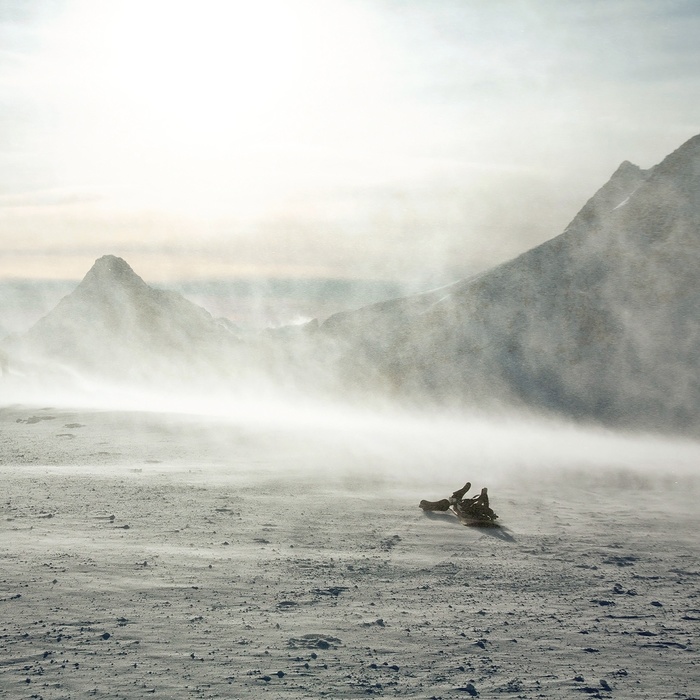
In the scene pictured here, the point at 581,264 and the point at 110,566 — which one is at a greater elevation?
the point at 581,264

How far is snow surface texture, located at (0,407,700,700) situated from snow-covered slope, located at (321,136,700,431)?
87.1ft

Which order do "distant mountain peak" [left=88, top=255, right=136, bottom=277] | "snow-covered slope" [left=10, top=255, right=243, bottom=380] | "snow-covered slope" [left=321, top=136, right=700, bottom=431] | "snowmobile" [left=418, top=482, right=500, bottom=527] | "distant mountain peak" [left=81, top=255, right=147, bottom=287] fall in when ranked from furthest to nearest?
"distant mountain peak" [left=88, top=255, right=136, bottom=277] < "distant mountain peak" [left=81, top=255, right=147, bottom=287] < "snow-covered slope" [left=10, top=255, right=243, bottom=380] < "snow-covered slope" [left=321, top=136, right=700, bottom=431] < "snowmobile" [left=418, top=482, right=500, bottom=527]

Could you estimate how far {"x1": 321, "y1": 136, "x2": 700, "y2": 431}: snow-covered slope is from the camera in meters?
46.1

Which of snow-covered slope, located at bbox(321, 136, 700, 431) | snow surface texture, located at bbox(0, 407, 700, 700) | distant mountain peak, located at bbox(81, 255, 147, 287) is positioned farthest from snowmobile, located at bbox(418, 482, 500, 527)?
distant mountain peak, located at bbox(81, 255, 147, 287)

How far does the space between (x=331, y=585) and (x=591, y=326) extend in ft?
151

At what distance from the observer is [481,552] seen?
12.8 meters

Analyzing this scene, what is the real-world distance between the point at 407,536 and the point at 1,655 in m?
7.63

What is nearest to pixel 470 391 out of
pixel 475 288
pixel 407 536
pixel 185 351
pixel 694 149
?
pixel 475 288

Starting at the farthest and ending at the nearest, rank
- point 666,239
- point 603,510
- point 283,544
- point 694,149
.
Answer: point 694,149 → point 666,239 → point 603,510 → point 283,544

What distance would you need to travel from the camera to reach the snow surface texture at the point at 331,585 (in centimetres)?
786

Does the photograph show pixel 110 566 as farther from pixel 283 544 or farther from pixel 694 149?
pixel 694 149

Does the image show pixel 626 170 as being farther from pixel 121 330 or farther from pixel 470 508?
Answer: pixel 121 330

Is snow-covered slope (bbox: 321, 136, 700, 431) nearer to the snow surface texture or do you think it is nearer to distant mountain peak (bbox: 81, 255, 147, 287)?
the snow surface texture

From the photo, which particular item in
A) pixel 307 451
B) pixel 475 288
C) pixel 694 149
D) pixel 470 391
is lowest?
pixel 307 451
